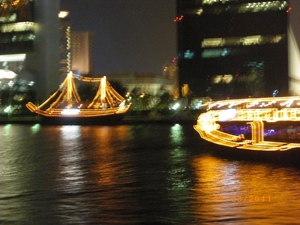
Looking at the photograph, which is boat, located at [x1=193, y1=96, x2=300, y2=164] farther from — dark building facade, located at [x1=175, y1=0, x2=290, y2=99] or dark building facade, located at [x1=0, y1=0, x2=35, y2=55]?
dark building facade, located at [x1=0, y1=0, x2=35, y2=55]

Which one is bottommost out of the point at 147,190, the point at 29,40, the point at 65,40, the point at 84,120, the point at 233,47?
the point at 84,120

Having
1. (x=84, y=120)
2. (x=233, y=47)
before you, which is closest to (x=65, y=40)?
(x=233, y=47)

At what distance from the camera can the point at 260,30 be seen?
74938mm

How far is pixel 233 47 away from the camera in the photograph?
7738 centimetres

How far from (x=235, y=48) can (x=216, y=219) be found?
232ft

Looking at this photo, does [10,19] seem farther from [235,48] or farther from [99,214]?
[99,214]

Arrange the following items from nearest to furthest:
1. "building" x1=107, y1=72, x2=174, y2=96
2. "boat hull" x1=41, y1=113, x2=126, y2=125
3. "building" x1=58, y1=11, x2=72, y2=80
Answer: "boat hull" x1=41, y1=113, x2=126, y2=125, "building" x1=107, y1=72, x2=174, y2=96, "building" x1=58, y1=11, x2=72, y2=80

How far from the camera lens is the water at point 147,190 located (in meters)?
8.68

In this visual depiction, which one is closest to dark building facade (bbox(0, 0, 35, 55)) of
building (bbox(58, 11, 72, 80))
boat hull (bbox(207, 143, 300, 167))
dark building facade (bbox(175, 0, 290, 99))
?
dark building facade (bbox(175, 0, 290, 99))

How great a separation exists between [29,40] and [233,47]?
1161 inches

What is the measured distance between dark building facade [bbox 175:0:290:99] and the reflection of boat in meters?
18.3

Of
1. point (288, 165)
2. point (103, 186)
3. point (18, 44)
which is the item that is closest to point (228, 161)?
point (288, 165)

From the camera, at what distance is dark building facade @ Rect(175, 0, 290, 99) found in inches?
2901

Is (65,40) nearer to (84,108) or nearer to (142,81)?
(142,81)
